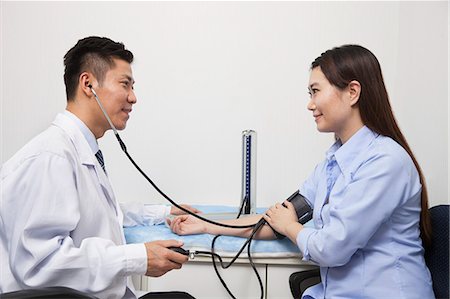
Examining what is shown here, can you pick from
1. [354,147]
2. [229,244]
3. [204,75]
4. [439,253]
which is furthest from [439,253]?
[204,75]

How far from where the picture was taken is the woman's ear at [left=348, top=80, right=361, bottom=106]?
110cm

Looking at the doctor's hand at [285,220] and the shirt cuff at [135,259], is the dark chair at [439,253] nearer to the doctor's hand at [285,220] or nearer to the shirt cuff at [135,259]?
the doctor's hand at [285,220]

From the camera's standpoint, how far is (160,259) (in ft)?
3.38

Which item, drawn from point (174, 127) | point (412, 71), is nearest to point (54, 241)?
Answer: point (174, 127)

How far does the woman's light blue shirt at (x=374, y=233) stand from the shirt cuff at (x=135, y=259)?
40cm

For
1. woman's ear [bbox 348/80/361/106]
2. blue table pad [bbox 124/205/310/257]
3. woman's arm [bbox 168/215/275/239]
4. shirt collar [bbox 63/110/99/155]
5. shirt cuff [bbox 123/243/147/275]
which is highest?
woman's ear [bbox 348/80/361/106]

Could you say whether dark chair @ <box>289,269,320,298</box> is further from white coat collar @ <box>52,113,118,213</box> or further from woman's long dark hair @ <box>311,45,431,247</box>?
white coat collar @ <box>52,113,118,213</box>

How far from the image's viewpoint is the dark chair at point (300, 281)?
1.23m

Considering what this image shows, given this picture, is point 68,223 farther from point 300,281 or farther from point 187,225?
point 300,281

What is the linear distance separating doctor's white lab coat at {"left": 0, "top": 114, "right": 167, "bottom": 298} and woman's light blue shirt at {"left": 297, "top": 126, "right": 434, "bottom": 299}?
18.6 inches

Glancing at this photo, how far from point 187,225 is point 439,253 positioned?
74cm

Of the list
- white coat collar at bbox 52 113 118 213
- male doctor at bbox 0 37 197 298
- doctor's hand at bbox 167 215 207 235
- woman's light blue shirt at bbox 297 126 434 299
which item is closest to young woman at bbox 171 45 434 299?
woman's light blue shirt at bbox 297 126 434 299

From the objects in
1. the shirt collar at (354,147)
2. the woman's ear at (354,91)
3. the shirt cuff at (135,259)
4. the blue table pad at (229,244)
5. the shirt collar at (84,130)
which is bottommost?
the blue table pad at (229,244)

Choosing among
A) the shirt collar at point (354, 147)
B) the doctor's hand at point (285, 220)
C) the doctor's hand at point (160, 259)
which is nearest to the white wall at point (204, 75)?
the doctor's hand at point (285, 220)
